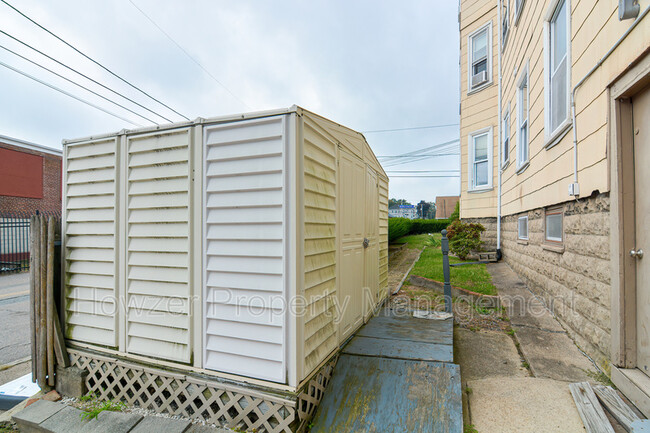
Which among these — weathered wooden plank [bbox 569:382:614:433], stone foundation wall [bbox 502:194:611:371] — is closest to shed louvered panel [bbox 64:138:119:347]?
weathered wooden plank [bbox 569:382:614:433]

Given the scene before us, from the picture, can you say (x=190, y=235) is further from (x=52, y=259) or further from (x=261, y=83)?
(x=261, y=83)

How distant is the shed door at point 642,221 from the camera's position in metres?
1.93

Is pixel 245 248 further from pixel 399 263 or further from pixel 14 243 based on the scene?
pixel 14 243

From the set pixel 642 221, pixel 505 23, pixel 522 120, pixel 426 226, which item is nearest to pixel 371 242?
pixel 642 221

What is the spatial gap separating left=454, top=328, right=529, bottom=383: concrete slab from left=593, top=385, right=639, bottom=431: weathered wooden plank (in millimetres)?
541

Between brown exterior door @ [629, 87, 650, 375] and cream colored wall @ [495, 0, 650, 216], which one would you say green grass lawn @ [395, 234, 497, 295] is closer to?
cream colored wall @ [495, 0, 650, 216]

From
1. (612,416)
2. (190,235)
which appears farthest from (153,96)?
(612,416)

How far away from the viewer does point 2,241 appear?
1060cm

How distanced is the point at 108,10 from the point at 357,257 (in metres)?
8.73

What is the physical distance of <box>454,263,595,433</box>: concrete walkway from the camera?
196 cm

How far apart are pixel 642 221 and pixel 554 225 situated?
72.8 inches

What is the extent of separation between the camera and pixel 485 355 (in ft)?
9.56

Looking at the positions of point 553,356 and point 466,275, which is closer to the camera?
point 553,356

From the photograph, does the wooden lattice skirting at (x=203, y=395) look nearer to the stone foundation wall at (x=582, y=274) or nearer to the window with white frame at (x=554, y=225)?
the stone foundation wall at (x=582, y=274)
